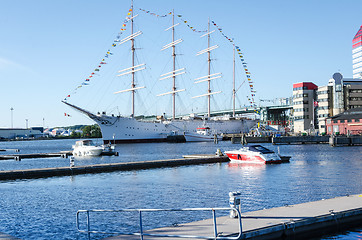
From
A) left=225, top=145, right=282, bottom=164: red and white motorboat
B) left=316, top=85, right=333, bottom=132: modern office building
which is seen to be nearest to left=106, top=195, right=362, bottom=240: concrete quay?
left=225, top=145, right=282, bottom=164: red and white motorboat

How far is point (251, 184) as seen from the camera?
29.8 metres

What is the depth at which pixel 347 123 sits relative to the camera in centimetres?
10850

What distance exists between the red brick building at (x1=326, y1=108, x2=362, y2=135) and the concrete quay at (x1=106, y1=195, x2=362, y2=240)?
93693 millimetres

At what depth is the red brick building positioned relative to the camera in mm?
104875

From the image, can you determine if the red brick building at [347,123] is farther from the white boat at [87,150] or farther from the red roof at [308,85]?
the white boat at [87,150]

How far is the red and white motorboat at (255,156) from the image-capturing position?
150ft

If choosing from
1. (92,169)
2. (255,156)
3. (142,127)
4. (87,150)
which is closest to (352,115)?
(142,127)

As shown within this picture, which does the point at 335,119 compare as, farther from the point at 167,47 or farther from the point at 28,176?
the point at 28,176

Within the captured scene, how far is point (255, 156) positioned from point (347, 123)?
235ft

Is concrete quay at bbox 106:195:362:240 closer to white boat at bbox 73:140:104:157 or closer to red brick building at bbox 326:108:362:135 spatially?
white boat at bbox 73:140:104:157

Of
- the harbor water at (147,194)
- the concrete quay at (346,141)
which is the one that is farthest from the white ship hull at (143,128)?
the harbor water at (147,194)

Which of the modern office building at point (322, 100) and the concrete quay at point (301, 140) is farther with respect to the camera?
the modern office building at point (322, 100)

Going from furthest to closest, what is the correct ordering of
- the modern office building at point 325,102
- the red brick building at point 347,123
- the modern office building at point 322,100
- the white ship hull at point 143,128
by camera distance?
1. the modern office building at point 325,102
2. the modern office building at point 322,100
3. the white ship hull at point 143,128
4. the red brick building at point 347,123

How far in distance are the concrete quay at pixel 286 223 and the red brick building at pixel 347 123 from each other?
93.7 meters
